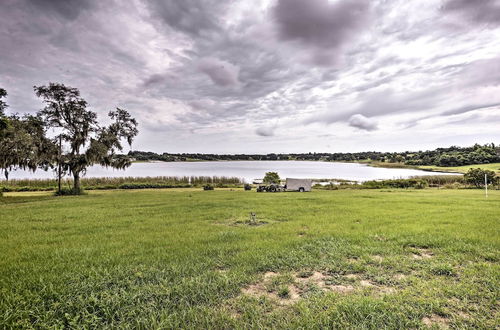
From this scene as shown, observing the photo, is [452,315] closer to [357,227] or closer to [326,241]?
[326,241]

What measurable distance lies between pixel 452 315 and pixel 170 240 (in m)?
5.98

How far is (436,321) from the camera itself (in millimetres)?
3203

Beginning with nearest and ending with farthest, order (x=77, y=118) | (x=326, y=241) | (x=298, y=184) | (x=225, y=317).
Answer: (x=225, y=317), (x=326, y=241), (x=77, y=118), (x=298, y=184)

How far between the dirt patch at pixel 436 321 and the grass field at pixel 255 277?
1 cm

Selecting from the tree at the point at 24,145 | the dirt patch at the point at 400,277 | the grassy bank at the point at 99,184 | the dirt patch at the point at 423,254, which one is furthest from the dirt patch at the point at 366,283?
the grassy bank at the point at 99,184

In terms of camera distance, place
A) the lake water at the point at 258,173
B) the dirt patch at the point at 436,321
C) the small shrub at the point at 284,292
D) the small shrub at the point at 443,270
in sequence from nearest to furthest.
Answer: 1. the dirt patch at the point at 436,321
2. the small shrub at the point at 284,292
3. the small shrub at the point at 443,270
4. the lake water at the point at 258,173

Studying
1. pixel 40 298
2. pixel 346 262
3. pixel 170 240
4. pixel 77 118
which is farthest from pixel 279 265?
pixel 77 118

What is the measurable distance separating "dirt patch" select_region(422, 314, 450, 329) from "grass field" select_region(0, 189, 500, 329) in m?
0.01

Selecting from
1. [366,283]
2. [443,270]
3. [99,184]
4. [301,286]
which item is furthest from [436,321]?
[99,184]

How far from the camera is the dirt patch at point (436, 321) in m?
3.10

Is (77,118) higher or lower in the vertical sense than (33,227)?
higher

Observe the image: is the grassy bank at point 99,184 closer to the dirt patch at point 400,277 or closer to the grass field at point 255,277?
the grass field at point 255,277

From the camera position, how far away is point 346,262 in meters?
5.09

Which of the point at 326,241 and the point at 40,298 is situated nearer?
the point at 40,298
